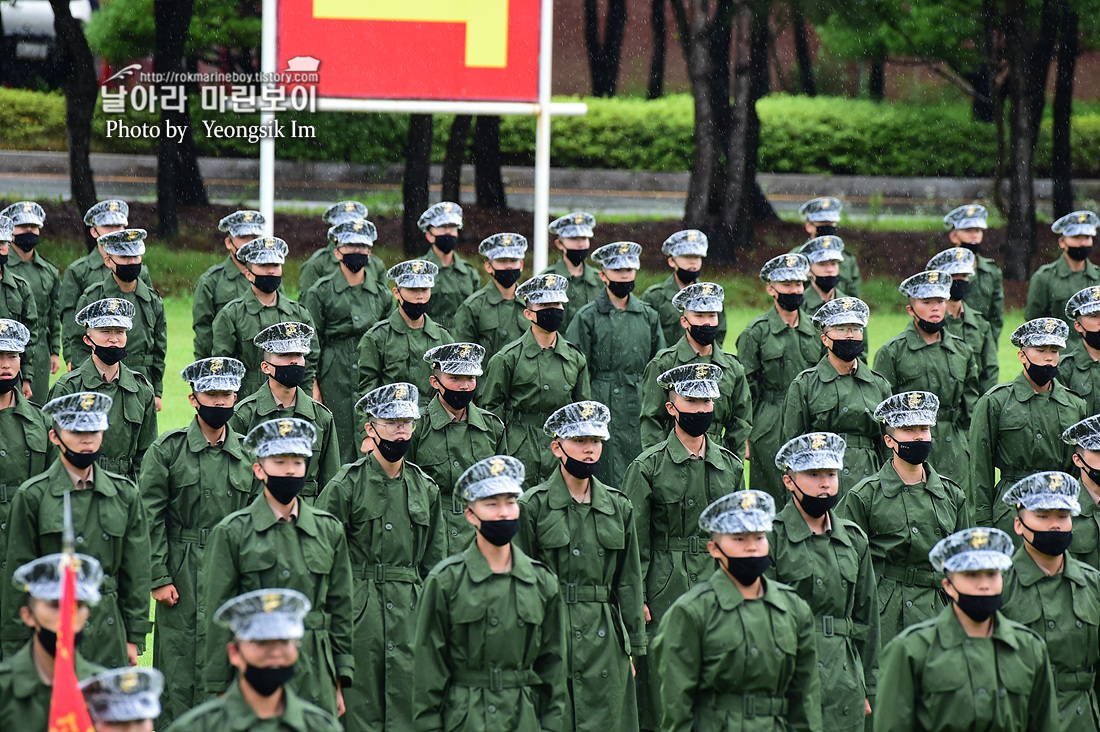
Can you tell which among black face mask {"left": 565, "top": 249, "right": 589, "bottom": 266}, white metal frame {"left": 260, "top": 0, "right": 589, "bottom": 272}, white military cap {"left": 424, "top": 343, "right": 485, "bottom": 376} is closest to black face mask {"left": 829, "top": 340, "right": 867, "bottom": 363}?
white military cap {"left": 424, "top": 343, "right": 485, "bottom": 376}

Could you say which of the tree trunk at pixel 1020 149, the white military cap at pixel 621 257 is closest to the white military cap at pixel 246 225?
the white military cap at pixel 621 257

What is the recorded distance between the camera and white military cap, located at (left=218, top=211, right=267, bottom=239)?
43.6ft

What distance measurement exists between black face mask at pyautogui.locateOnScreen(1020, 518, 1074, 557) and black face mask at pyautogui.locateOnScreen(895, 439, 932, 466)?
3.69 ft

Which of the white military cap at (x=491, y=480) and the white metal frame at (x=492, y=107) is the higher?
the white metal frame at (x=492, y=107)

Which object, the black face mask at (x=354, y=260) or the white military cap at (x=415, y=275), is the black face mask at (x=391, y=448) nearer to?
the white military cap at (x=415, y=275)

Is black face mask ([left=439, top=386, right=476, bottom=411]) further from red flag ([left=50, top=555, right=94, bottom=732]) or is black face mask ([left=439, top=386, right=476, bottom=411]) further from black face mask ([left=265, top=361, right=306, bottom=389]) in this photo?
red flag ([left=50, top=555, right=94, bottom=732])

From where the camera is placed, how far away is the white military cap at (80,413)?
26.4 ft

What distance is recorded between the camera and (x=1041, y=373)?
34.0ft

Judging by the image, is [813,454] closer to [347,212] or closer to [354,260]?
[354,260]

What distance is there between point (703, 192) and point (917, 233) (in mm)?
4831

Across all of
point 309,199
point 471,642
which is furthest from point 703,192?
point 471,642

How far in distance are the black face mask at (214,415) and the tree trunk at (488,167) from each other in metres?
18.7

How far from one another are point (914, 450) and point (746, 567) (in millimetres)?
2130

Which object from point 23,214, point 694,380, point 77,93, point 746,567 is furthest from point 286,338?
point 77,93
